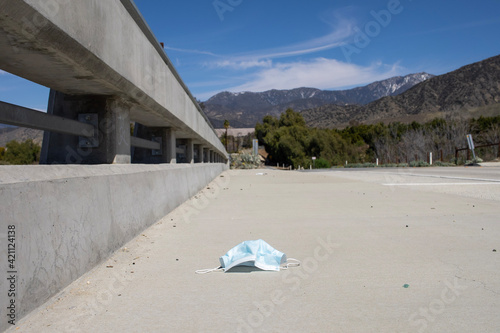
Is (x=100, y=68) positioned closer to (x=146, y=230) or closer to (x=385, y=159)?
(x=146, y=230)

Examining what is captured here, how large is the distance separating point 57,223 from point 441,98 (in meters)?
154

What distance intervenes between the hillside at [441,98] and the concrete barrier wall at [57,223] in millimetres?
121819

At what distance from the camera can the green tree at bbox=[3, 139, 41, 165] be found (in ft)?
23.0

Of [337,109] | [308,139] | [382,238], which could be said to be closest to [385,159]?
[308,139]

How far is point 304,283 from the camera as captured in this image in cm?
409

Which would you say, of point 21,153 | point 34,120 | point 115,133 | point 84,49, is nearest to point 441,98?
point 115,133

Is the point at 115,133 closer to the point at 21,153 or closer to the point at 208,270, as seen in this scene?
the point at 21,153

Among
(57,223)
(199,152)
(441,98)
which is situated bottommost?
(57,223)

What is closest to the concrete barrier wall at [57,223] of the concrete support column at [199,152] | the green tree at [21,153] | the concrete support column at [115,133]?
the concrete support column at [115,133]

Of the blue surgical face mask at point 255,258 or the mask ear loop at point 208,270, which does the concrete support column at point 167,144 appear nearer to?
the blue surgical face mask at point 255,258

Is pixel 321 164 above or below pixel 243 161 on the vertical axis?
below

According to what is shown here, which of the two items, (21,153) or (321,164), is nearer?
(21,153)

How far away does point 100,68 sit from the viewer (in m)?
5.02

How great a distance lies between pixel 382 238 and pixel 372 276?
6.38 feet
